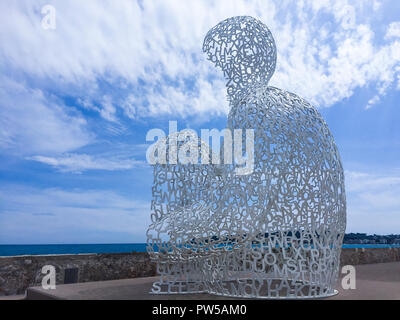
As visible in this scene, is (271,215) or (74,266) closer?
(271,215)

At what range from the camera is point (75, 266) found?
8.05 meters

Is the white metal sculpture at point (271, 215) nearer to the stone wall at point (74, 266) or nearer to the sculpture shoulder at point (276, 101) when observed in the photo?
the sculpture shoulder at point (276, 101)

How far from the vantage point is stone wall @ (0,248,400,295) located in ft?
23.9

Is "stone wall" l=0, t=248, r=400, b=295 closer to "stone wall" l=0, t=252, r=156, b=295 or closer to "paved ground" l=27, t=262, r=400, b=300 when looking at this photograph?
"stone wall" l=0, t=252, r=156, b=295

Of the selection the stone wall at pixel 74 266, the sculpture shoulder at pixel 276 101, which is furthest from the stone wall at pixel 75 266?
the sculpture shoulder at pixel 276 101

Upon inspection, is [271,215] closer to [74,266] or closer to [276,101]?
[276,101]

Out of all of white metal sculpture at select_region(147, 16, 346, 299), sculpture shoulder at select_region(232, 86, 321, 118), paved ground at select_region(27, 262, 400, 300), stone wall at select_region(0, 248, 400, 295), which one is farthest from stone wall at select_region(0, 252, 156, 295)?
sculpture shoulder at select_region(232, 86, 321, 118)

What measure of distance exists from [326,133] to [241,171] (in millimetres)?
1586

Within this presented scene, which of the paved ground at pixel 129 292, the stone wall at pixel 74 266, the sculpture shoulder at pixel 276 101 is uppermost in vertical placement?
the sculpture shoulder at pixel 276 101

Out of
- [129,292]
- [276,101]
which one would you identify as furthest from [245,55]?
[129,292]

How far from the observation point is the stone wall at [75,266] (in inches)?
287

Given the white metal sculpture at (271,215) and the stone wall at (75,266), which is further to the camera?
the stone wall at (75,266)
